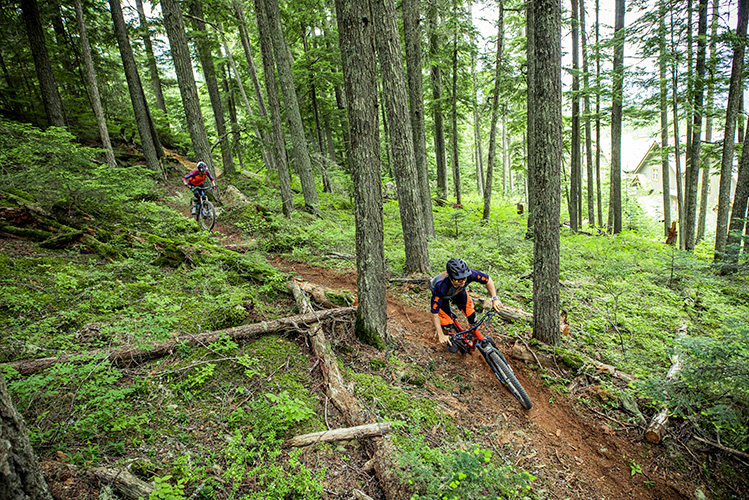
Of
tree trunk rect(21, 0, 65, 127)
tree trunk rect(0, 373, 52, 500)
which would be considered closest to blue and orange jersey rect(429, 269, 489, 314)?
tree trunk rect(0, 373, 52, 500)

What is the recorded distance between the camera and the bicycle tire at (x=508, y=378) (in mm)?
5168

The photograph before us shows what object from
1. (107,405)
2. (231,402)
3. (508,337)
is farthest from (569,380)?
(107,405)

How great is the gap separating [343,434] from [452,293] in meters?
3.11

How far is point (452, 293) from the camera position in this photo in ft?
19.1

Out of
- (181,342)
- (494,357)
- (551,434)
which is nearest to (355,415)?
(181,342)

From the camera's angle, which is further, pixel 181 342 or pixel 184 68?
pixel 184 68

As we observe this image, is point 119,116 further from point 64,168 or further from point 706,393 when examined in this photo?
point 706,393

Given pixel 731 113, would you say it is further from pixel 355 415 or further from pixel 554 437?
pixel 355 415

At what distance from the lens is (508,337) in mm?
6531

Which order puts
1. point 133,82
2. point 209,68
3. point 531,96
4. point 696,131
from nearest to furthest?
point 531,96 → point 696,131 → point 133,82 → point 209,68

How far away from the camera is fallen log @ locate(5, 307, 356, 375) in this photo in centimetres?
358

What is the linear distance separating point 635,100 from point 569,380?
1644 cm

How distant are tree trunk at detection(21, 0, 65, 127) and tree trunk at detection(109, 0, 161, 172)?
8.38 feet

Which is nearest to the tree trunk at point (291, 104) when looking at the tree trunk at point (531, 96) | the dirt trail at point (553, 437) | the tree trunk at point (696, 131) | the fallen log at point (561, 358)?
the tree trunk at point (531, 96)
